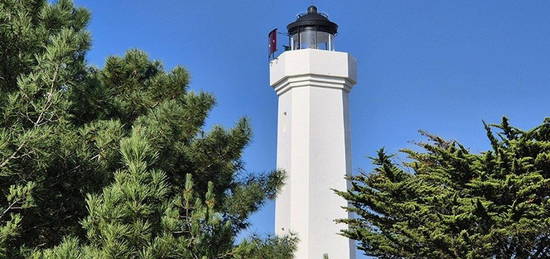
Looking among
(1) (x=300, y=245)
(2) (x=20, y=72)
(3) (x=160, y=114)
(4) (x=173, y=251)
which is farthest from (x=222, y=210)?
(1) (x=300, y=245)

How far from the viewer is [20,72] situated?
5.55 m

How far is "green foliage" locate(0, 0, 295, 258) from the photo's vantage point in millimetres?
4141

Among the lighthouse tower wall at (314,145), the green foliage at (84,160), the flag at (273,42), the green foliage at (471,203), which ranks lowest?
the green foliage at (84,160)

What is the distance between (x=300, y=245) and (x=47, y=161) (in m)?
12.3

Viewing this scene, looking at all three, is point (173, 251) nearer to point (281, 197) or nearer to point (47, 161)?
point (47, 161)

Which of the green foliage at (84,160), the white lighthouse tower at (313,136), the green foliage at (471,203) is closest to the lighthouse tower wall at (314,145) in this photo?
the white lighthouse tower at (313,136)

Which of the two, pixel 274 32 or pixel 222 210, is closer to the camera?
pixel 222 210

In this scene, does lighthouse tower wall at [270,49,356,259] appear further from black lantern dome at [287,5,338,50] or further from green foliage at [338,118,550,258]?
green foliage at [338,118,550,258]

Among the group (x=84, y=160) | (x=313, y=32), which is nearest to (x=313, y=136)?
(x=313, y=32)

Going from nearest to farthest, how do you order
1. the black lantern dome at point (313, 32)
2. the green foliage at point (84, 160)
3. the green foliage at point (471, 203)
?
the green foliage at point (84, 160)
the green foliage at point (471, 203)
the black lantern dome at point (313, 32)

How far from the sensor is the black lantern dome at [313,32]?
18.8m

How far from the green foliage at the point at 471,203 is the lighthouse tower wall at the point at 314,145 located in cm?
377

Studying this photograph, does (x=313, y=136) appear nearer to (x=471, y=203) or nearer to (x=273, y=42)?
(x=273, y=42)

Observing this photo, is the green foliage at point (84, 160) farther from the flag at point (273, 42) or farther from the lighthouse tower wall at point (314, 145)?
the flag at point (273, 42)
